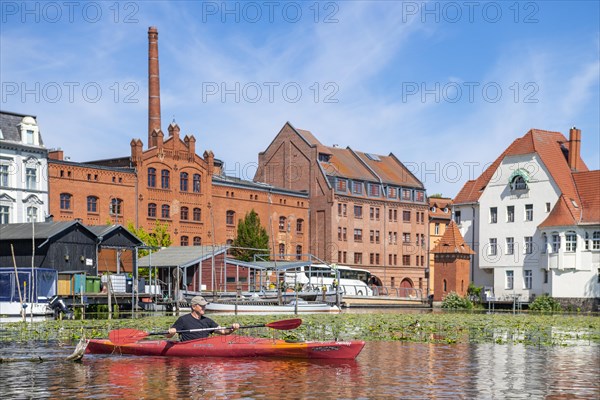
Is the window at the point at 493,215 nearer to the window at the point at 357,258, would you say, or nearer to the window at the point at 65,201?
the window at the point at 357,258

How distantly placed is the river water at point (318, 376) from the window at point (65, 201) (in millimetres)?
44236

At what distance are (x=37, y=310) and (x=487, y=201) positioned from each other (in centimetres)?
4565

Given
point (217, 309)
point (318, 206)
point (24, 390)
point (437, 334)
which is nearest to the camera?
point (24, 390)

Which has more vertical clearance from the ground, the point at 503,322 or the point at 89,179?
the point at 89,179

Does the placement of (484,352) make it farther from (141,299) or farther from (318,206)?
(318,206)

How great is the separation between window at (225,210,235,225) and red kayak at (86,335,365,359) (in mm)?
58780

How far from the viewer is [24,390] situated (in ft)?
61.9

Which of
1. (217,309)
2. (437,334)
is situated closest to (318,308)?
(217,309)

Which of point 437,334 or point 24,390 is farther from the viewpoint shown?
point 437,334

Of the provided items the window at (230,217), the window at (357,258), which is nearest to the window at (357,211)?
the window at (357,258)

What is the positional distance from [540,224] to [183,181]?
104 ft

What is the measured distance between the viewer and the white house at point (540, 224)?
7088cm

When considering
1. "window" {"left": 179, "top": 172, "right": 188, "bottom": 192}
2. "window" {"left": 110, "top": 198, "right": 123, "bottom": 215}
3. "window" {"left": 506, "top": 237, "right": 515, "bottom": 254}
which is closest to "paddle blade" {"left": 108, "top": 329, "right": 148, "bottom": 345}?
"window" {"left": 110, "top": 198, "right": 123, "bottom": 215}

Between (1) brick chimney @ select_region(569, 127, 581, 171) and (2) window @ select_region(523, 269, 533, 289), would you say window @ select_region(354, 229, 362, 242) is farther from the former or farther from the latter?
(1) brick chimney @ select_region(569, 127, 581, 171)
